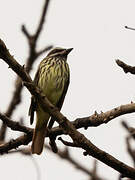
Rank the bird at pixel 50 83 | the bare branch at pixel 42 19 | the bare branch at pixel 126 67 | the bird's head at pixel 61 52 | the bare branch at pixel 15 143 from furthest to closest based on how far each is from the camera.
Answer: the bird's head at pixel 61 52 < the bird at pixel 50 83 < the bare branch at pixel 42 19 < the bare branch at pixel 15 143 < the bare branch at pixel 126 67

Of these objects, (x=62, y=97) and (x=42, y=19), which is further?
(x=62, y=97)

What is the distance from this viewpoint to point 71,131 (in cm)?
294

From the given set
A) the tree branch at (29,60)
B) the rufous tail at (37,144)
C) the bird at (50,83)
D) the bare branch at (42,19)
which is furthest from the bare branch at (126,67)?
the bird at (50,83)

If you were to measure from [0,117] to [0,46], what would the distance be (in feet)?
2.54

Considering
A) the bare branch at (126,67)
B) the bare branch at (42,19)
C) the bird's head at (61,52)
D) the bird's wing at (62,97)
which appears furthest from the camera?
the bird's head at (61,52)

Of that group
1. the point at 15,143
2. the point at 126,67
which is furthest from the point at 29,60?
the point at 126,67

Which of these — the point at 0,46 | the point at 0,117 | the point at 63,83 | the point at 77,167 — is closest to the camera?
the point at 0,46

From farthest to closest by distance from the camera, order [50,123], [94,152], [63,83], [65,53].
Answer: [65,53], [63,83], [50,123], [94,152]

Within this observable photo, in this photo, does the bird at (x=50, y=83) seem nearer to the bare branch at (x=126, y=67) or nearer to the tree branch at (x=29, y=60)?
the tree branch at (x=29, y=60)

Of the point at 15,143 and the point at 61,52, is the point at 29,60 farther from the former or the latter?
the point at 61,52

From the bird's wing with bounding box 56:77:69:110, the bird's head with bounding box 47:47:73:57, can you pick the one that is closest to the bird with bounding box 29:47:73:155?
the bird's wing with bounding box 56:77:69:110

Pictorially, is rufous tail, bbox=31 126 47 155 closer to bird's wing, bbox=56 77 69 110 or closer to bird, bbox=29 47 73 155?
bird, bbox=29 47 73 155

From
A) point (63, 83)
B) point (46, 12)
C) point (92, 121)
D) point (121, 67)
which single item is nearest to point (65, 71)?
point (63, 83)

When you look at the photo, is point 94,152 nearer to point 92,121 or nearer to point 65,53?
point 92,121
